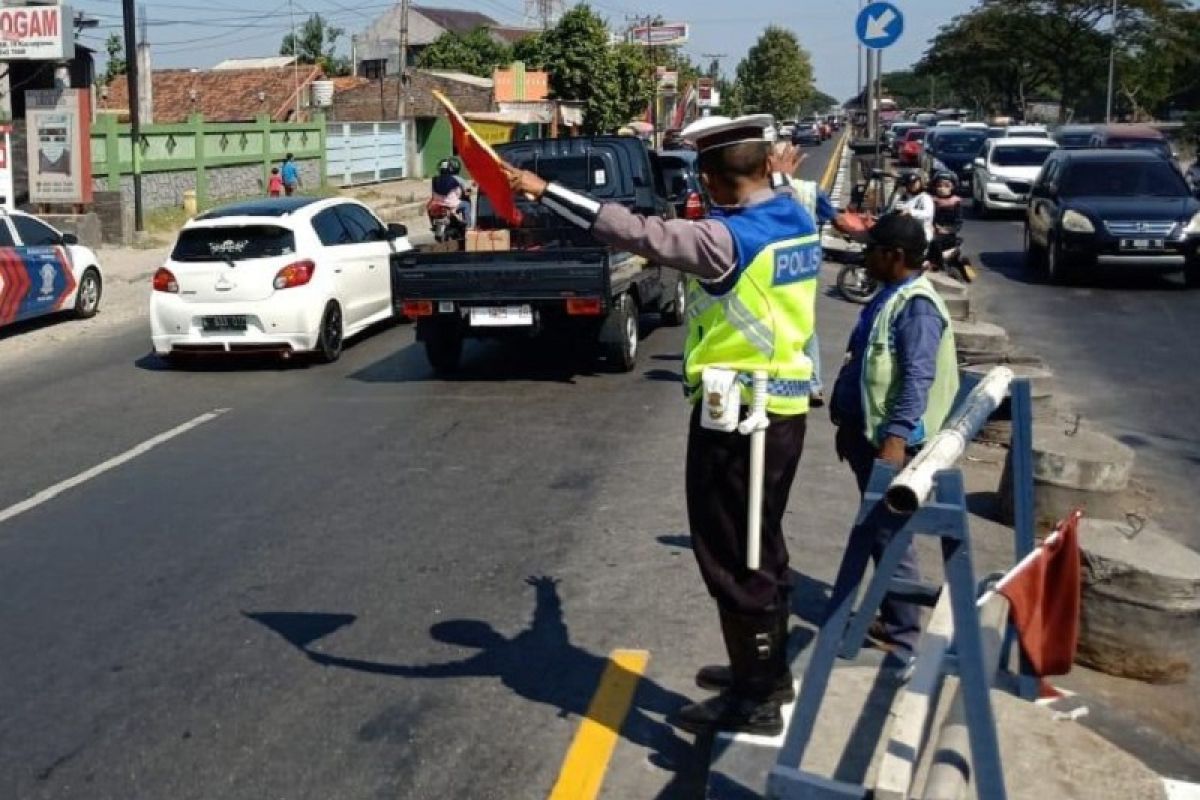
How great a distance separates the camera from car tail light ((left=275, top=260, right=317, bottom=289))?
43.4 ft

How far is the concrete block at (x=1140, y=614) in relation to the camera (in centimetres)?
568

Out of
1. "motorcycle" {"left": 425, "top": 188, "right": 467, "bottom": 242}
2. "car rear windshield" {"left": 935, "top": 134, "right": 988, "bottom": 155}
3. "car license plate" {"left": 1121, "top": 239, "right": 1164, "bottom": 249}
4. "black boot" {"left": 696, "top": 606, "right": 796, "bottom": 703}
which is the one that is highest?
"car rear windshield" {"left": 935, "top": 134, "right": 988, "bottom": 155}

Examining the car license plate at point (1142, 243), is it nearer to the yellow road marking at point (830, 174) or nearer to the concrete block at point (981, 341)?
the concrete block at point (981, 341)

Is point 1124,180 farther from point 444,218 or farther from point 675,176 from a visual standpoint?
point 444,218

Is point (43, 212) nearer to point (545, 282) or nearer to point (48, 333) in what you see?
point (48, 333)

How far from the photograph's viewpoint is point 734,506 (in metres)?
4.47

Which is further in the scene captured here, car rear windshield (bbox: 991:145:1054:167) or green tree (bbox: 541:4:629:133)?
green tree (bbox: 541:4:629:133)

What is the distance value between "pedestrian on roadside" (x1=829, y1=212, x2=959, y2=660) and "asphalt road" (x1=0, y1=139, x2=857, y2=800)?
81 centimetres

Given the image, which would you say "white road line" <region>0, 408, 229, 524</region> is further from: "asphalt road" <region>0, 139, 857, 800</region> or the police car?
the police car

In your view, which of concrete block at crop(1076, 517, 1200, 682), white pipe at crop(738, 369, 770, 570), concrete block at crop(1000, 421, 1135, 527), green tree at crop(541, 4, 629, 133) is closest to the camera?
white pipe at crop(738, 369, 770, 570)

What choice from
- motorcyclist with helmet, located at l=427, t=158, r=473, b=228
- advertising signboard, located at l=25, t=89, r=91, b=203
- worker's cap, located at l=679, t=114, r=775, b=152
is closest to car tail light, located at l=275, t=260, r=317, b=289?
motorcyclist with helmet, located at l=427, t=158, r=473, b=228

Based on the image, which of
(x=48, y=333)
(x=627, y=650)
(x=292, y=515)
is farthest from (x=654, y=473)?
(x=48, y=333)

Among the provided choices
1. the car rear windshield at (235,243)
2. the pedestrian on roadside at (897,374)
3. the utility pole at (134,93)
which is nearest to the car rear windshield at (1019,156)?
the utility pole at (134,93)

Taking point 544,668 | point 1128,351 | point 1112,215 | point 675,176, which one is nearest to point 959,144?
point 1112,215
